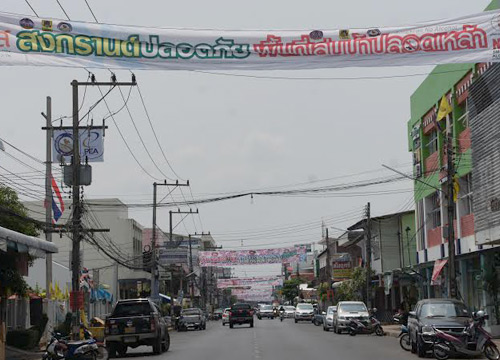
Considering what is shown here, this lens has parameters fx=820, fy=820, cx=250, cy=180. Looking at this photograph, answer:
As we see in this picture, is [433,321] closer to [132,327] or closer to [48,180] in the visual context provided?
[132,327]

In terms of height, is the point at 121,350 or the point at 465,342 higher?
the point at 465,342

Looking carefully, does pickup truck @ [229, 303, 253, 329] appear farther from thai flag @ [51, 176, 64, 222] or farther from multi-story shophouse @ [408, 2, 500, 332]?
thai flag @ [51, 176, 64, 222]

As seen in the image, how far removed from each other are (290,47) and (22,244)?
38.0 feet

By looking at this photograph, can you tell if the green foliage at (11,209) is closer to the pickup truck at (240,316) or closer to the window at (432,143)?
the window at (432,143)

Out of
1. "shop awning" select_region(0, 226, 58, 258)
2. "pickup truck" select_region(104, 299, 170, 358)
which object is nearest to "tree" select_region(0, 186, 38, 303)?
"shop awning" select_region(0, 226, 58, 258)

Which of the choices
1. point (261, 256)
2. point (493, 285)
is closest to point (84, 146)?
point (493, 285)

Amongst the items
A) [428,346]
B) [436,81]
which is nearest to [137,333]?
[428,346]

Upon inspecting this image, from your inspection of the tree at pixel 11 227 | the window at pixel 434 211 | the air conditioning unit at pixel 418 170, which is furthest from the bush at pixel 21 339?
the air conditioning unit at pixel 418 170

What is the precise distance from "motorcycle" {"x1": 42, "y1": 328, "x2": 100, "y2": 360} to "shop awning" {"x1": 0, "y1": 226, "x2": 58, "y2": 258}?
9.14 feet

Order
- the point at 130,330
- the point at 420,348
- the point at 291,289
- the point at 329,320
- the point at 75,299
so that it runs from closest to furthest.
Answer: the point at 420,348
the point at 130,330
the point at 75,299
the point at 329,320
the point at 291,289

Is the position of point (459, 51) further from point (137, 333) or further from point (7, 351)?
A: point (7, 351)

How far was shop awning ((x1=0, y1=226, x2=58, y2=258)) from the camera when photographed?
70.9 ft

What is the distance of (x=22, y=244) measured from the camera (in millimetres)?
23328

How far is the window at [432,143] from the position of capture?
45.9 m
